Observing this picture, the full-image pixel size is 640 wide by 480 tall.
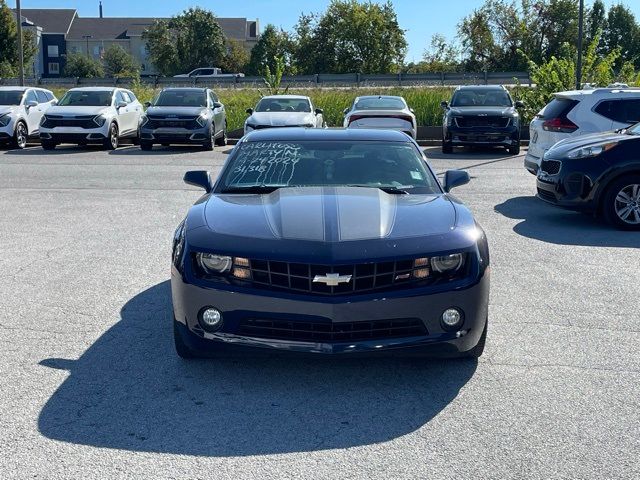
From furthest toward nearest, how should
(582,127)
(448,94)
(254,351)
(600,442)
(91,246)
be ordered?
1. (448,94)
2. (582,127)
3. (91,246)
4. (254,351)
5. (600,442)

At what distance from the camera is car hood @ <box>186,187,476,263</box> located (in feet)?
16.2

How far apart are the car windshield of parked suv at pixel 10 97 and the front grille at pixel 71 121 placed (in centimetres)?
202

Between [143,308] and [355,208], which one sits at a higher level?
[355,208]

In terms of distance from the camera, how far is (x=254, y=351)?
16.4ft

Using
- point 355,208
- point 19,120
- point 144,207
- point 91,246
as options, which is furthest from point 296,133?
point 19,120

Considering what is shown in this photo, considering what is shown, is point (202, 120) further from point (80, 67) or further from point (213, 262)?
point (80, 67)

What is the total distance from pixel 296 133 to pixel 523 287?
2.35 m

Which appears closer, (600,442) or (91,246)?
(600,442)

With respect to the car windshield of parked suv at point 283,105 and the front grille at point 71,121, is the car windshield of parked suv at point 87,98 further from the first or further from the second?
the car windshield of parked suv at point 283,105

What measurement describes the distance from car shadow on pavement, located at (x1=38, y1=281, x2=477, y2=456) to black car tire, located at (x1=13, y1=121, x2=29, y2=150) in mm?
19372

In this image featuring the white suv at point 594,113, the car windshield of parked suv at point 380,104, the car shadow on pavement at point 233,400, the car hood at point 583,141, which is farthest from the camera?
the car windshield of parked suv at point 380,104

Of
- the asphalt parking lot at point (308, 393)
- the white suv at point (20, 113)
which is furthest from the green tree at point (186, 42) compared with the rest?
the asphalt parking lot at point (308, 393)

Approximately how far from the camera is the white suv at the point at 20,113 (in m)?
23.6

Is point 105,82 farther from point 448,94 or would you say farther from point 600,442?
point 600,442
